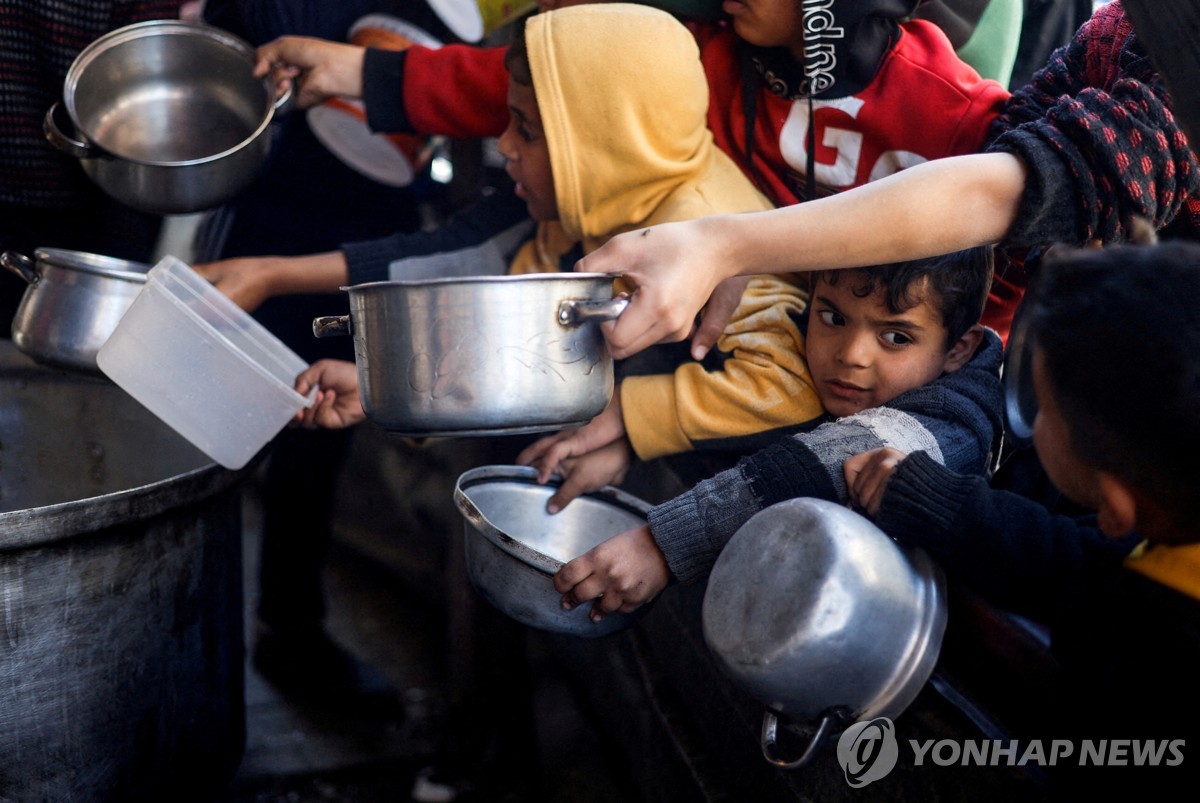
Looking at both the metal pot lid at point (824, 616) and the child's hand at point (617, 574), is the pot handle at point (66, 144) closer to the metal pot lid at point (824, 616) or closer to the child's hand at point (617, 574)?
the child's hand at point (617, 574)

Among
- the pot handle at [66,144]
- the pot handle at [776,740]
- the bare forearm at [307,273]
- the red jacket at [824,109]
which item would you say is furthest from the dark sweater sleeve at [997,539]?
the pot handle at [66,144]

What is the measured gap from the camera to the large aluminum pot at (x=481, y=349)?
1258 millimetres

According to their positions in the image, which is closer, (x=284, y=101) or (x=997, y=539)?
(x=997, y=539)

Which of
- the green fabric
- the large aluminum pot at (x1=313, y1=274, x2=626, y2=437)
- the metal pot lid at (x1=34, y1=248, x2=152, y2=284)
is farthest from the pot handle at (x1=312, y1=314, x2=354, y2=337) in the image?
the green fabric

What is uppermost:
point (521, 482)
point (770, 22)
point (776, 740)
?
point (770, 22)

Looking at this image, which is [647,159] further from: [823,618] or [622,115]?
[823,618]

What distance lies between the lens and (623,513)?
1890 millimetres

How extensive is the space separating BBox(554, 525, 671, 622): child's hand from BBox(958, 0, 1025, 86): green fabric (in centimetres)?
147

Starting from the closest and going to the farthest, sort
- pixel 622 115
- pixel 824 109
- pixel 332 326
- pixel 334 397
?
pixel 332 326 → pixel 622 115 → pixel 824 109 → pixel 334 397

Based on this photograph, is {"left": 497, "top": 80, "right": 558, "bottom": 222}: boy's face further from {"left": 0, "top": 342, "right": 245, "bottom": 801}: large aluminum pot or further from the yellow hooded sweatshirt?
{"left": 0, "top": 342, "right": 245, "bottom": 801}: large aluminum pot

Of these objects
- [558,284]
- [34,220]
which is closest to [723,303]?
[558,284]

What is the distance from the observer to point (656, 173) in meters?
1.91

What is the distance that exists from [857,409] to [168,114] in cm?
186

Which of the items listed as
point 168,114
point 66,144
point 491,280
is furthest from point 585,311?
point 168,114
